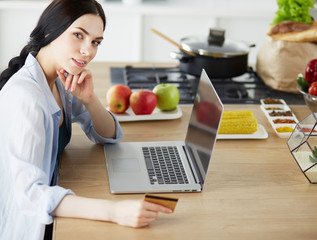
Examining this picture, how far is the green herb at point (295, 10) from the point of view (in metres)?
2.26

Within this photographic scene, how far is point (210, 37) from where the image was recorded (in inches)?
90.7

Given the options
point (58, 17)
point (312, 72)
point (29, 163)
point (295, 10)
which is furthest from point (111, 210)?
point (295, 10)

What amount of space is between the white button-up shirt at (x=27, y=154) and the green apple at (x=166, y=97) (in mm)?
568

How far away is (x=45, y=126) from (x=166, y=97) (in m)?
0.67

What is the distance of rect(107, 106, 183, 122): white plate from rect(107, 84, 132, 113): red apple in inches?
0.9

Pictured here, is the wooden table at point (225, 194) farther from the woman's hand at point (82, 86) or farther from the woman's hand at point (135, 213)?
the woman's hand at point (82, 86)

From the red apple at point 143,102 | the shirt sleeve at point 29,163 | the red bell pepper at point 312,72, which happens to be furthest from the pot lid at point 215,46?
the shirt sleeve at point 29,163

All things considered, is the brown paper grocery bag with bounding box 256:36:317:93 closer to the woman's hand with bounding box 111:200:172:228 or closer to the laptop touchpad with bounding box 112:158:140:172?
the laptop touchpad with bounding box 112:158:140:172

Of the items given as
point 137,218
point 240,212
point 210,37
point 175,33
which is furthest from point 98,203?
point 175,33

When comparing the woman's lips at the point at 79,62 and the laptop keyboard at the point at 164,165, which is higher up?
the woman's lips at the point at 79,62

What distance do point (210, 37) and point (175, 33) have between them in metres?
1.52

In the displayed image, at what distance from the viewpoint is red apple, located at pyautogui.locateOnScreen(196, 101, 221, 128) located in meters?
1.39

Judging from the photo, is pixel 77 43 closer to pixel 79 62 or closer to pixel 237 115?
pixel 79 62

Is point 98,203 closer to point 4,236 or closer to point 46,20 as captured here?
point 4,236
